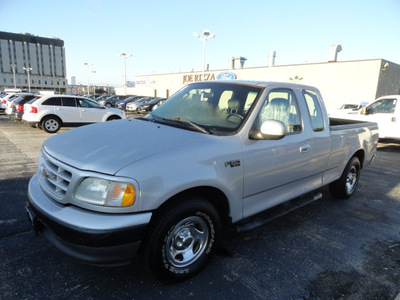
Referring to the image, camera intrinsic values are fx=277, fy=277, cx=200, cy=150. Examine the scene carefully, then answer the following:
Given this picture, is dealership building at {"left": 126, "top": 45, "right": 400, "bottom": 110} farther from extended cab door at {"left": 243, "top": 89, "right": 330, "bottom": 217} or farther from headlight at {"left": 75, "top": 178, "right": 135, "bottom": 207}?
headlight at {"left": 75, "top": 178, "right": 135, "bottom": 207}

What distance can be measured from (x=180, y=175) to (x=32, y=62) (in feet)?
467

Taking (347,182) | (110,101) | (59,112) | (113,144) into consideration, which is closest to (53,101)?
(59,112)

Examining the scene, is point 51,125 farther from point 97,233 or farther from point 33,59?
point 33,59

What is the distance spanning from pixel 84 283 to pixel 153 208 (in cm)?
108

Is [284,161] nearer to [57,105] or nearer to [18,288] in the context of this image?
[18,288]

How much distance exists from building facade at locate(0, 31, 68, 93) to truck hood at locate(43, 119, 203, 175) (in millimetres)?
130086

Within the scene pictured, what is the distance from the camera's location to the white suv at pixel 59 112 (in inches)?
449

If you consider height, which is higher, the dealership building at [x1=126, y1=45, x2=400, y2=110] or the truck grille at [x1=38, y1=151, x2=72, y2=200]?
the dealership building at [x1=126, y1=45, x2=400, y2=110]

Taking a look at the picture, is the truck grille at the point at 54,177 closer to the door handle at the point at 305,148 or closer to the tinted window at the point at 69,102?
the door handle at the point at 305,148

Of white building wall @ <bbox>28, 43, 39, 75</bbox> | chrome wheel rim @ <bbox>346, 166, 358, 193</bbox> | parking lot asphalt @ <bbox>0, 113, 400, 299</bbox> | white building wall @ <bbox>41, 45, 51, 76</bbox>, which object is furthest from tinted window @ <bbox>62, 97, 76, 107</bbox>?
white building wall @ <bbox>41, 45, 51, 76</bbox>

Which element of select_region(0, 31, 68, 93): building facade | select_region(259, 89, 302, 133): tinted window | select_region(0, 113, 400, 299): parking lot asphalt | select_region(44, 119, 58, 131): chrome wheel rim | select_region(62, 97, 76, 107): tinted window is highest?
select_region(0, 31, 68, 93): building facade

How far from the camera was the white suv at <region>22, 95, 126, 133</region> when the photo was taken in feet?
37.4

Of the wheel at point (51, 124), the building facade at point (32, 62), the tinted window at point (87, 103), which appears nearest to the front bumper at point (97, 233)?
the wheel at point (51, 124)

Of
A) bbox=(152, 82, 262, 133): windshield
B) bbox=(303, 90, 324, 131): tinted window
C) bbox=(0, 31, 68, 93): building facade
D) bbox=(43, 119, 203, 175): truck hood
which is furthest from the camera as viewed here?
bbox=(0, 31, 68, 93): building facade
